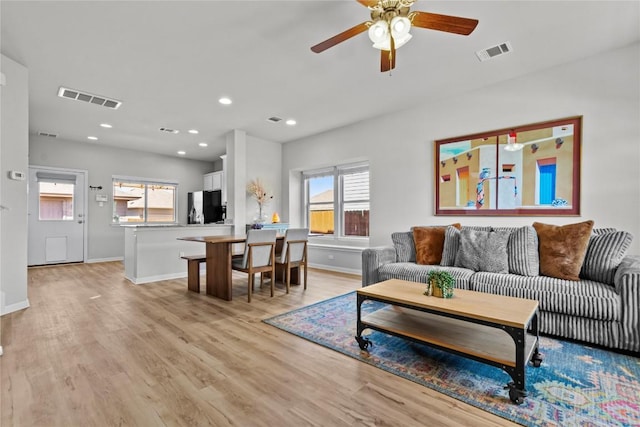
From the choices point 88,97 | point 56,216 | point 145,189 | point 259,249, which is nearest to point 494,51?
point 259,249

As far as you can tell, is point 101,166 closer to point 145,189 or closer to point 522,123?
point 145,189

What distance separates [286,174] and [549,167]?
4.69 m

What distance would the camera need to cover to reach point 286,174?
667 cm

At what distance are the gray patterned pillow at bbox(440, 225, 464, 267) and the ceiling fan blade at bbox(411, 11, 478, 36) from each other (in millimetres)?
2186

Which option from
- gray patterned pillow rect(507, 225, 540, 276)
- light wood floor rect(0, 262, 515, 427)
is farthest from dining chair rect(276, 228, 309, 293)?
gray patterned pillow rect(507, 225, 540, 276)

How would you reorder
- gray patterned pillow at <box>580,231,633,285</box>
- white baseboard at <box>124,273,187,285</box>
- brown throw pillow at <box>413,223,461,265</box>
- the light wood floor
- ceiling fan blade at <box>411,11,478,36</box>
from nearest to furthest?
the light wood floor → ceiling fan blade at <box>411,11,478,36</box> → gray patterned pillow at <box>580,231,633,285</box> → brown throw pillow at <box>413,223,461,265</box> → white baseboard at <box>124,273,187,285</box>

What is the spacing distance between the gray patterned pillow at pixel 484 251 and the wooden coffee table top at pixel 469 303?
91 centimetres

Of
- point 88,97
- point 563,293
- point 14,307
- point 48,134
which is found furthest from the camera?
point 48,134

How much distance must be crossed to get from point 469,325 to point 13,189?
4682 millimetres

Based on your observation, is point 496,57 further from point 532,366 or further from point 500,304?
point 532,366

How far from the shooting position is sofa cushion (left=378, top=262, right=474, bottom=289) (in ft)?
9.83

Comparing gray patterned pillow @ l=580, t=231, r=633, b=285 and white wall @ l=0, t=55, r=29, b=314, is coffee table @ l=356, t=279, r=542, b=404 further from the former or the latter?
white wall @ l=0, t=55, r=29, b=314

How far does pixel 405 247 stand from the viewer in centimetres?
388

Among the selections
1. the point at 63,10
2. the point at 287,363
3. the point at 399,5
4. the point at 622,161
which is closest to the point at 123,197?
the point at 63,10
